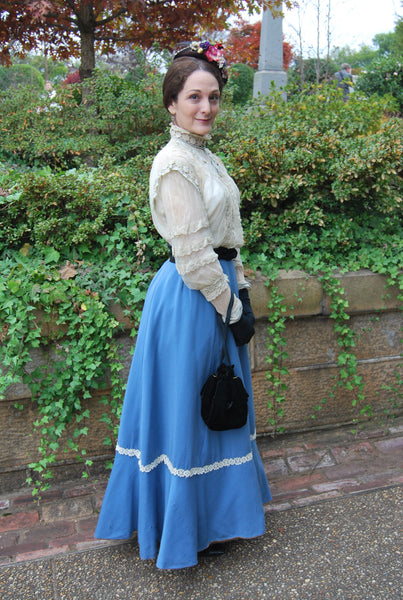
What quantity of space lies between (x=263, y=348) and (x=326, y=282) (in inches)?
21.0

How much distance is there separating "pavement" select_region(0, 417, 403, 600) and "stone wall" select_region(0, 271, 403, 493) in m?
0.22

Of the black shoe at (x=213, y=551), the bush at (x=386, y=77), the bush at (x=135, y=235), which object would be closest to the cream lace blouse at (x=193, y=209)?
the bush at (x=135, y=235)

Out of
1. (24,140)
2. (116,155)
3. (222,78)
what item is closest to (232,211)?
(222,78)

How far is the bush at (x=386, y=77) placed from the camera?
8.62 m

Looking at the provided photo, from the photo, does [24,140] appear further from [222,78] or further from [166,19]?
[222,78]

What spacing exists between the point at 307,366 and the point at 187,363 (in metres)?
1.38

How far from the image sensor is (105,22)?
189 inches

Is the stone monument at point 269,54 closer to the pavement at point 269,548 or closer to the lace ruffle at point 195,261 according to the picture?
the pavement at point 269,548

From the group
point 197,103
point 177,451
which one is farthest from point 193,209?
point 177,451

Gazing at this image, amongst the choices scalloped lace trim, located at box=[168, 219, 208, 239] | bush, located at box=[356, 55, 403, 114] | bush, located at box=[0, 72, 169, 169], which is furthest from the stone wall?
bush, located at box=[356, 55, 403, 114]

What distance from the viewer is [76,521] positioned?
2.76 meters

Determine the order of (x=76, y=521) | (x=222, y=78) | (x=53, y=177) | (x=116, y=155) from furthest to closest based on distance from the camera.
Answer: (x=116, y=155), (x=53, y=177), (x=76, y=521), (x=222, y=78)

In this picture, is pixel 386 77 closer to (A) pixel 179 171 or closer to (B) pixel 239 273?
(B) pixel 239 273

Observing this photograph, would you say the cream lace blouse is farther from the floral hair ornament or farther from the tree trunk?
the tree trunk
